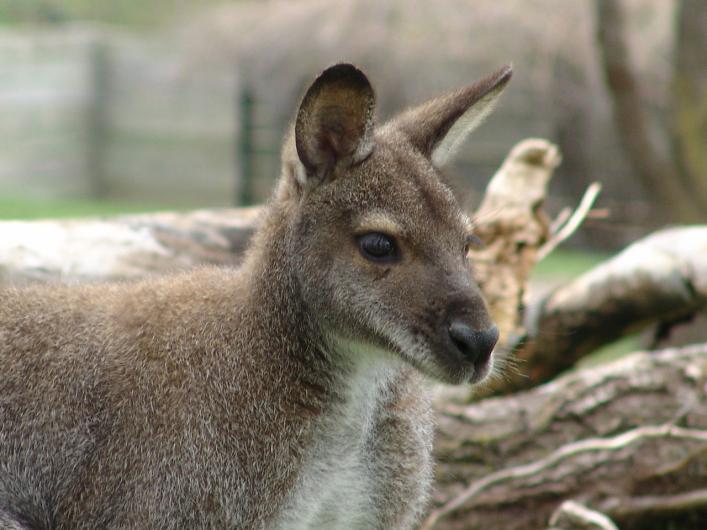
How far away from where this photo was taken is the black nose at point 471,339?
3232mm

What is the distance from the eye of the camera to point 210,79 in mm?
17531

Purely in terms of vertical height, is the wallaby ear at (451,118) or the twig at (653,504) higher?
the wallaby ear at (451,118)

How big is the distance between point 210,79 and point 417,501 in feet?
47.6

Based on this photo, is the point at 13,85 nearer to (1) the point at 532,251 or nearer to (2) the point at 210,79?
(2) the point at 210,79

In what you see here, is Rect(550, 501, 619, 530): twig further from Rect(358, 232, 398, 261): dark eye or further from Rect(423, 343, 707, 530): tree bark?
Rect(358, 232, 398, 261): dark eye

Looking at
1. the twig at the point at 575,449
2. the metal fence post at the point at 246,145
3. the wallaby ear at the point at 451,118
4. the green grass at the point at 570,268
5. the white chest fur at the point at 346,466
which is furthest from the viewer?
the metal fence post at the point at 246,145

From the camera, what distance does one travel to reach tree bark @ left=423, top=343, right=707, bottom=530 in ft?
16.7

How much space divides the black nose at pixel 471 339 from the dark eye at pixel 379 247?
329mm

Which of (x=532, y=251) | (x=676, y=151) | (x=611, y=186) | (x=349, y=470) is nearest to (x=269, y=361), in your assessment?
(x=349, y=470)

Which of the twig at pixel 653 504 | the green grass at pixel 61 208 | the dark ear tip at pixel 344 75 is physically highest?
the dark ear tip at pixel 344 75

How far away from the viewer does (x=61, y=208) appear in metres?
15.7

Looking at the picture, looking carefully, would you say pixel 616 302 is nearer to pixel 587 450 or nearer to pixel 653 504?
pixel 587 450

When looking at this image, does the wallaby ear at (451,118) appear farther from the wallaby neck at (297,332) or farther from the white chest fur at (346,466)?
the white chest fur at (346,466)

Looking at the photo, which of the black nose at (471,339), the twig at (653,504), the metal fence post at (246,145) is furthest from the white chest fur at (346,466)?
the metal fence post at (246,145)
